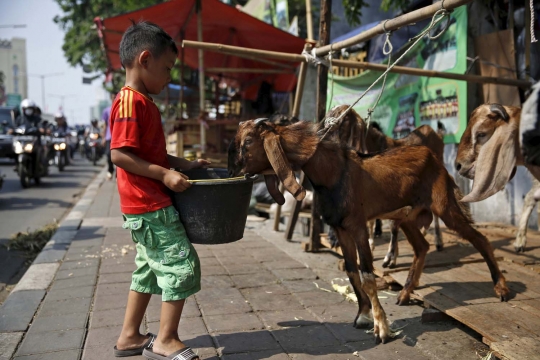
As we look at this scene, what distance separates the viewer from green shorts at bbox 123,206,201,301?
9.12 ft

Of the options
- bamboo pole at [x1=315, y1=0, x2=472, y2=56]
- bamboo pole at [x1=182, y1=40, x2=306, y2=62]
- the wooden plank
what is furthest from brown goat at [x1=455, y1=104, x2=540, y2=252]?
bamboo pole at [x1=182, y1=40, x2=306, y2=62]

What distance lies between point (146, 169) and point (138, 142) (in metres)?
0.17

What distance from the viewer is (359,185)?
3.70 m

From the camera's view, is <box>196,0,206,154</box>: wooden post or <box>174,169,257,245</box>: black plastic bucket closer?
<box>174,169,257,245</box>: black plastic bucket

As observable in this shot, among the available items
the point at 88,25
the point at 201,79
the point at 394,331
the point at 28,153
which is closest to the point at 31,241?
the point at 201,79

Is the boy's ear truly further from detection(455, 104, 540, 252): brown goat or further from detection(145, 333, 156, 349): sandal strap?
detection(455, 104, 540, 252): brown goat

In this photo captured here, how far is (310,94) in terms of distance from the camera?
11.7m

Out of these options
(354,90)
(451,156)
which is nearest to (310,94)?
(354,90)

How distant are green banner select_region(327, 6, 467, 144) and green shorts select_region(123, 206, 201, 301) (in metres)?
3.67

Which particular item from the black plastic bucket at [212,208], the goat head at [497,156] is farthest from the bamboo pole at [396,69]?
the black plastic bucket at [212,208]

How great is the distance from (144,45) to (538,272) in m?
3.89

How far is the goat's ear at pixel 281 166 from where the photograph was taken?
323cm

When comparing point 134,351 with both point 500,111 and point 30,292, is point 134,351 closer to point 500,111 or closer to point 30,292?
point 30,292

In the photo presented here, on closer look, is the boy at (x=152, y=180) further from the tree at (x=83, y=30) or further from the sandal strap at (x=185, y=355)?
the tree at (x=83, y=30)
